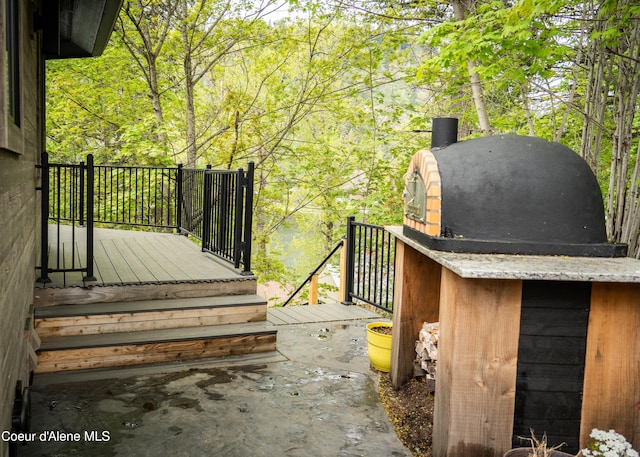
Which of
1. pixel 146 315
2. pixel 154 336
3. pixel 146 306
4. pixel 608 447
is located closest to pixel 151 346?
pixel 154 336

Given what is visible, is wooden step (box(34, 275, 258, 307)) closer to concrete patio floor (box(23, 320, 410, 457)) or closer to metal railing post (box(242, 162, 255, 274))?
metal railing post (box(242, 162, 255, 274))

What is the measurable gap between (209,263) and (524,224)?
411 centimetres

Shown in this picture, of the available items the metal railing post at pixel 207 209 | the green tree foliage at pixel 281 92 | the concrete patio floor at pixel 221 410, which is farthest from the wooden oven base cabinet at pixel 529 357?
the green tree foliage at pixel 281 92

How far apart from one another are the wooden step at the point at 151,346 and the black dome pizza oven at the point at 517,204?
96.2 inches

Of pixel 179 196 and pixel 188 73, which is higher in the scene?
pixel 188 73

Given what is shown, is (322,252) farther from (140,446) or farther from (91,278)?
(140,446)

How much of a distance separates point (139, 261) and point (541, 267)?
15.7 feet

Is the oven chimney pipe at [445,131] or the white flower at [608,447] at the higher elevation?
the oven chimney pipe at [445,131]

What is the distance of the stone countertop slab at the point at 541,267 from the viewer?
2291 millimetres

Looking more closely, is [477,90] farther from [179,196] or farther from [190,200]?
[179,196]

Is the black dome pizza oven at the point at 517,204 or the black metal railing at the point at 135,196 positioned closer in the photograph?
the black dome pizza oven at the point at 517,204

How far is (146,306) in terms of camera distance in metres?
4.77

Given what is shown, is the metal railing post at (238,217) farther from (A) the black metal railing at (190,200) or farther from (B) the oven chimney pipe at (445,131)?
(B) the oven chimney pipe at (445,131)

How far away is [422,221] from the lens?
10.3 feet
